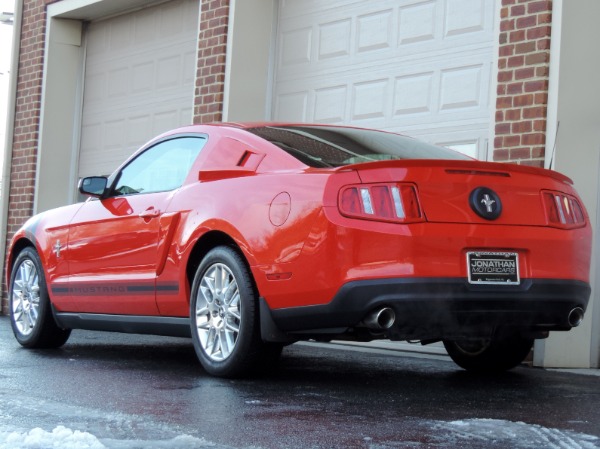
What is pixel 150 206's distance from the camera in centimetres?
710

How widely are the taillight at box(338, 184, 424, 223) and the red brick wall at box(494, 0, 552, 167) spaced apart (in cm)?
310

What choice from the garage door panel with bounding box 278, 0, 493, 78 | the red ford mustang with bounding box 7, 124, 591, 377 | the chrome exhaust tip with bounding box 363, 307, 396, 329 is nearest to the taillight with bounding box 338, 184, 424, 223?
the red ford mustang with bounding box 7, 124, 591, 377

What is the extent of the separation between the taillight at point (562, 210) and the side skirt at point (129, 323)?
217cm

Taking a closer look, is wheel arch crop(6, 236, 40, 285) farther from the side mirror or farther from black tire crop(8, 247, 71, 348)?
the side mirror

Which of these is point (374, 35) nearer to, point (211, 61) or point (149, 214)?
point (211, 61)

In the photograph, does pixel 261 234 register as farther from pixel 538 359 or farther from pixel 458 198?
pixel 538 359

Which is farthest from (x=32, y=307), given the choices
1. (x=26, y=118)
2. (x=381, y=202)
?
(x=26, y=118)

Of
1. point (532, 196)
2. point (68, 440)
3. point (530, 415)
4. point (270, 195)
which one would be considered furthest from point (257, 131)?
point (68, 440)

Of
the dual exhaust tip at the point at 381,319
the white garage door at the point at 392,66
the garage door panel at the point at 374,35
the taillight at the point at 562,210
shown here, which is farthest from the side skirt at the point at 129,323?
the garage door panel at the point at 374,35

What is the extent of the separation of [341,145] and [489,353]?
69.9 inches

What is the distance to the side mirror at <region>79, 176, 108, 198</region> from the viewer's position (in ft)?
25.2

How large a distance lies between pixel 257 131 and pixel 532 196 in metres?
1.73

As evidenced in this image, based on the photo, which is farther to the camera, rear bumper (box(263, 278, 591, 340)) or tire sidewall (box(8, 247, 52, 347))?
tire sidewall (box(8, 247, 52, 347))

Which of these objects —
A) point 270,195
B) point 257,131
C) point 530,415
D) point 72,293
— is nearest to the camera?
point 530,415
